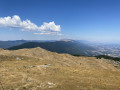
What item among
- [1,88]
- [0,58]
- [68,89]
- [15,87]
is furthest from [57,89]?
[0,58]

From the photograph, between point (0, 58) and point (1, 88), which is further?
point (0, 58)

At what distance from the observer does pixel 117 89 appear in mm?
17438

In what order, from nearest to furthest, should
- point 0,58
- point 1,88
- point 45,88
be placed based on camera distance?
point 1,88, point 45,88, point 0,58

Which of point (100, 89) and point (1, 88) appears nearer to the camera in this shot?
point (1, 88)

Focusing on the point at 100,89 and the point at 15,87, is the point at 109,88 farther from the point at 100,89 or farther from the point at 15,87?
the point at 15,87

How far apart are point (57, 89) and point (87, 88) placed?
510 centimetres

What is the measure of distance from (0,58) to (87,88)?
32.6 meters

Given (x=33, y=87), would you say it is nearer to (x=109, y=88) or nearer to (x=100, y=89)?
(x=100, y=89)

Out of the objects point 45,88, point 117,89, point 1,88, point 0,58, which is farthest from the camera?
point 0,58

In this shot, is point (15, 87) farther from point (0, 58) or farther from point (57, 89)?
point (0, 58)

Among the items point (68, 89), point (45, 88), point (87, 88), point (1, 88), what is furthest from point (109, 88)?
point (1, 88)

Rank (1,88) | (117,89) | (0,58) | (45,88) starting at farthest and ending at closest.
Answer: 1. (0,58)
2. (117,89)
3. (45,88)
4. (1,88)

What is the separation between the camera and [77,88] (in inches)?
649

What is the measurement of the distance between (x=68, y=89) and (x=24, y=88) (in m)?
6.82
